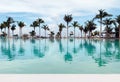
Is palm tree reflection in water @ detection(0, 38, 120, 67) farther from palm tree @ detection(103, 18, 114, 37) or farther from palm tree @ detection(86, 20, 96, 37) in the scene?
palm tree @ detection(86, 20, 96, 37)

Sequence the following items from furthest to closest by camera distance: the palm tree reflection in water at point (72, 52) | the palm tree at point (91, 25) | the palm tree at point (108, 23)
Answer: the palm tree at point (91, 25) < the palm tree at point (108, 23) < the palm tree reflection in water at point (72, 52)

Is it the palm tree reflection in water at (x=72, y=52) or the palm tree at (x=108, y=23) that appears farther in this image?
the palm tree at (x=108, y=23)

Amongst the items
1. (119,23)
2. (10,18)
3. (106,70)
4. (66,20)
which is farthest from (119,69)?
(10,18)

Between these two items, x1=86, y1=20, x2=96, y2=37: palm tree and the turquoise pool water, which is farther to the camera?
x1=86, y1=20, x2=96, y2=37: palm tree

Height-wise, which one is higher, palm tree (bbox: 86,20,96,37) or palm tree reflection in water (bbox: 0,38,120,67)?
palm tree (bbox: 86,20,96,37)

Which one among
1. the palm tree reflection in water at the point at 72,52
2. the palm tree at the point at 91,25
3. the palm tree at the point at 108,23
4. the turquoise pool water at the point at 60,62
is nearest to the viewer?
the turquoise pool water at the point at 60,62


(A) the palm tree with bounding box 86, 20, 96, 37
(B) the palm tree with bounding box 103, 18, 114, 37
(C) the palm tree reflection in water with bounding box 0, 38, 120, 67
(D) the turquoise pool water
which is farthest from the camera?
(A) the palm tree with bounding box 86, 20, 96, 37

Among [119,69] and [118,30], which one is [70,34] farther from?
[119,69]

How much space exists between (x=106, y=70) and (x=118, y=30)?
125 feet

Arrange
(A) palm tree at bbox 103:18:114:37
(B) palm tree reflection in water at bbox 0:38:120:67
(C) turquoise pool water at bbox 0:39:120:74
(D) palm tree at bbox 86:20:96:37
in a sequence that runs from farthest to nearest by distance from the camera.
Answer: (D) palm tree at bbox 86:20:96:37, (A) palm tree at bbox 103:18:114:37, (B) palm tree reflection in water at bbox 0:38:120:67, (C) turquoise pool water at bbox 0:39:120:74

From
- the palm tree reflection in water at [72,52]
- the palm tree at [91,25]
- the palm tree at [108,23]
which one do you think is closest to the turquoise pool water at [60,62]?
the palm tree reflection in water at [72,52]

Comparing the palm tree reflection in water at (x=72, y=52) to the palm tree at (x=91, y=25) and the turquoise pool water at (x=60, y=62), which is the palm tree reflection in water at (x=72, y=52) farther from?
the palm tree at (x=91, y=25)

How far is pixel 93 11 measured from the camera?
47188mm

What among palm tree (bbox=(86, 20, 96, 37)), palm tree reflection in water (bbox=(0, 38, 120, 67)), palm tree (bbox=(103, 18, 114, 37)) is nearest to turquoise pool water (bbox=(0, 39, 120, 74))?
palm tree reflection in water (bbox=(0, 38, 120, 67))
